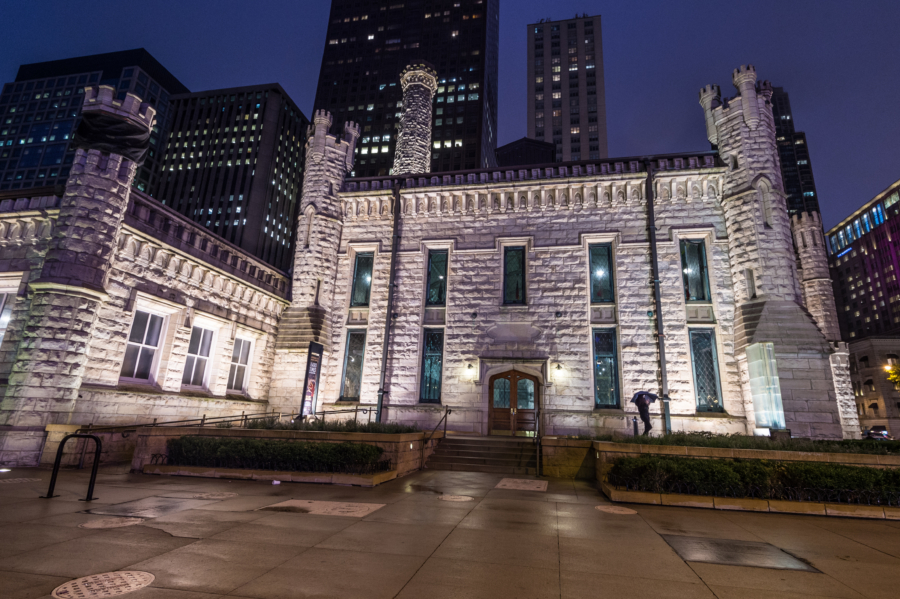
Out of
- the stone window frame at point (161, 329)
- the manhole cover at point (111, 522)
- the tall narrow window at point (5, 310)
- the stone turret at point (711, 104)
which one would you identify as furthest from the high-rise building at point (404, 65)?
the manhole cover at point (111, 522)

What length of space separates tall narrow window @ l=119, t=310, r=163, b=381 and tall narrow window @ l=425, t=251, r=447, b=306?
10786mm

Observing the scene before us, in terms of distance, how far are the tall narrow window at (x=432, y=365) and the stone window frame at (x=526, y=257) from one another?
3297 mm

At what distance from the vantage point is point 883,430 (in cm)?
6216

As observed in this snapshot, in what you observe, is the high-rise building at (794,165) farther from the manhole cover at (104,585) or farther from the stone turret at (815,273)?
the manhole cover at (104,585)

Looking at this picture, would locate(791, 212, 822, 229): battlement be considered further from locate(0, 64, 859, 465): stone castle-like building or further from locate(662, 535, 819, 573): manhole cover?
locate(662, 535, 819, 573): manhole cover

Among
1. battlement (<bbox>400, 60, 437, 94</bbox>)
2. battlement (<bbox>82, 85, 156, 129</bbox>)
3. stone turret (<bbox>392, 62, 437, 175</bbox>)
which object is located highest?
battlement (<bbox>400, 60, 437, 94</bbox>)

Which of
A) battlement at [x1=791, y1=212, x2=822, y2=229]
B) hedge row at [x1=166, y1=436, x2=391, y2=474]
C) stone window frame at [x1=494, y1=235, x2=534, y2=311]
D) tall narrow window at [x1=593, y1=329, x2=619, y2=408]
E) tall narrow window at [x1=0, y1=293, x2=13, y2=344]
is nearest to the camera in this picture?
hedge row at [x1=166, y1=436, x2=391, y2=474]

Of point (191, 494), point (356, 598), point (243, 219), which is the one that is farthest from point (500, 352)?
point (243, 219)

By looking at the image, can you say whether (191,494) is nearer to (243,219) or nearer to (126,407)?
(126,407)

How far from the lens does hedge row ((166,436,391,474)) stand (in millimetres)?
10727

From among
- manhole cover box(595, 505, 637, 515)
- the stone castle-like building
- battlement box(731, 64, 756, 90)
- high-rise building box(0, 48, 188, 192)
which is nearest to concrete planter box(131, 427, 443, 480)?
the stone castle-like building

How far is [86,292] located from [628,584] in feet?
49.6

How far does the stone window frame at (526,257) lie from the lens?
784 inches

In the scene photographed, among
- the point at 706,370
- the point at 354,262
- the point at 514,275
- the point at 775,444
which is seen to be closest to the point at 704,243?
the point at 706,370
